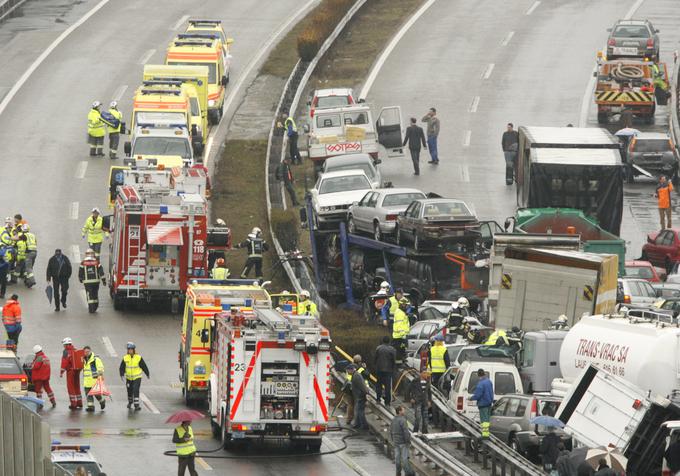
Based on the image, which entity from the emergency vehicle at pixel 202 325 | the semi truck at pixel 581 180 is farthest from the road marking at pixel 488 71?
the emergency vehicle at pixel 202 325

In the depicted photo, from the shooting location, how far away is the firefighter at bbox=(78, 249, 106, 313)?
141 ft

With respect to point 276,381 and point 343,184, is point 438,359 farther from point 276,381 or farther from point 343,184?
point 343,184

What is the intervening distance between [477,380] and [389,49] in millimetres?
39532

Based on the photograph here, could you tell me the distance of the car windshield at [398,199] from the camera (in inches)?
1768

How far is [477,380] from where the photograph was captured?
107ft

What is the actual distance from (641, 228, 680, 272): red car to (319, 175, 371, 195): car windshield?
25.0 feet

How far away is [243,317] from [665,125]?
33603 mm

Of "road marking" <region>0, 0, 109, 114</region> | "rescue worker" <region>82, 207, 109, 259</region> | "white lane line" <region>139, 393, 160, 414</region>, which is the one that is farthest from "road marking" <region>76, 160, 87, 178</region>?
"white lane line" <region>139, 393, 160, 414</region>

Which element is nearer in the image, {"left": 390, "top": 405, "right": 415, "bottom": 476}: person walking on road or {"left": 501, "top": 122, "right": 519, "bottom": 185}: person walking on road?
{"left": 390, "top": 405, "right": 415, "bottom": 476}: person walking on road

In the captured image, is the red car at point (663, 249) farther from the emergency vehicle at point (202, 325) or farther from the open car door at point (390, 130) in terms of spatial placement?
the emergency vehicle at point (202, 325)

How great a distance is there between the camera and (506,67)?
68812 millimetres

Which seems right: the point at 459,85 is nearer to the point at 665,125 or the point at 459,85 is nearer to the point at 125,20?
the point at 665,125

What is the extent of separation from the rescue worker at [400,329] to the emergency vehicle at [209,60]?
83.8 feet

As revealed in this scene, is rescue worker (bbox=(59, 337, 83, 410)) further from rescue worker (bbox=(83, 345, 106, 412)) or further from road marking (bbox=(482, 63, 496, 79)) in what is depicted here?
road marking (bbox=(482, 63, 496, 79))
